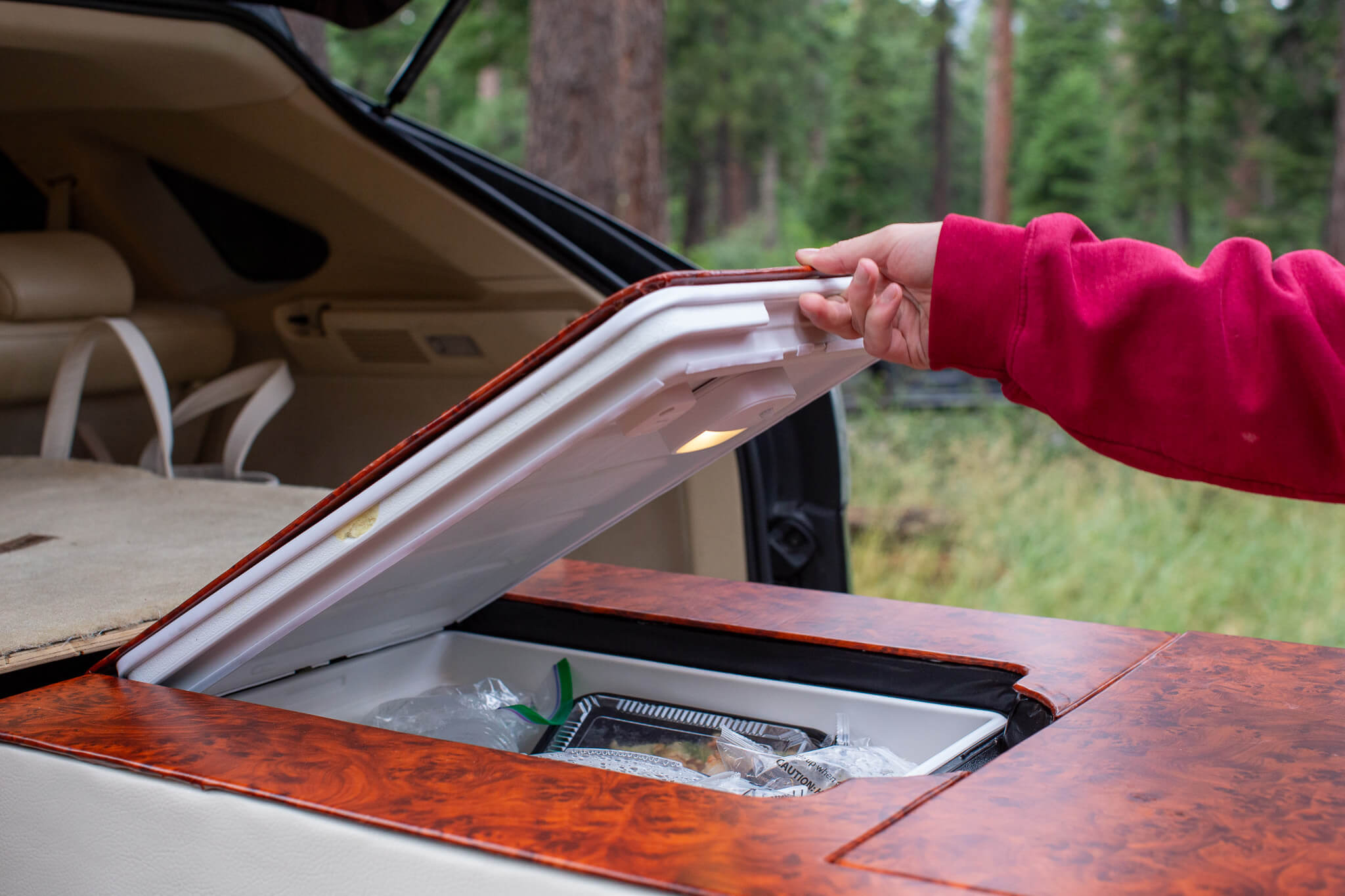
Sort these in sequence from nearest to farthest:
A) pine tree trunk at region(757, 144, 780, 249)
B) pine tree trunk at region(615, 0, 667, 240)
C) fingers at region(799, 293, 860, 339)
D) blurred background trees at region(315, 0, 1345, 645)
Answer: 1. fingers at region(799, 293, 860, 339)
2. blurred background trees at region(315, 0, 1345, 645)
3. pine tree trunk at region(615, 0, 667, 240)
4. pine tree trunk at region(757, 144, 780, 249)

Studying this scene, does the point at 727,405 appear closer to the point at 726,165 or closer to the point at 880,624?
the point at 880,624

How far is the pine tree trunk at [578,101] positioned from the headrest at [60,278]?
8.37ft

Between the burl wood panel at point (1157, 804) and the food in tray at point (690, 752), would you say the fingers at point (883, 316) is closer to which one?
the burl wood panel at point (1157, 804)

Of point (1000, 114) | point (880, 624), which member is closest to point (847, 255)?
point (880, 624)

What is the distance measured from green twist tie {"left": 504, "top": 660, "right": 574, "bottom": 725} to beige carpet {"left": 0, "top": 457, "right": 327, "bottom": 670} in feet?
1.42

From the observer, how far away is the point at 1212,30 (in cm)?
1320

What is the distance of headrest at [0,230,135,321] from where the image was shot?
8.61ft

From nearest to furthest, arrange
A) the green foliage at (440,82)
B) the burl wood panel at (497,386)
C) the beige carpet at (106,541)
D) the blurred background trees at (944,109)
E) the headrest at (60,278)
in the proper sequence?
the burl wood panel at (497,386)
the beige carpet at (106,541)
the headrest at (60,278)
the blurred background trees at (944,109)
the green foliage at (440,82)

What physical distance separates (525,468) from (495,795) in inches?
10.7

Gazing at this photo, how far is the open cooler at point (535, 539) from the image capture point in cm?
90

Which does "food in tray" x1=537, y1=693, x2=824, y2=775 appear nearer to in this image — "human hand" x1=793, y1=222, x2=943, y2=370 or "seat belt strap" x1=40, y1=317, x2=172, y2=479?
"human hand" x1=793, y1=222, x2=943, y2=370

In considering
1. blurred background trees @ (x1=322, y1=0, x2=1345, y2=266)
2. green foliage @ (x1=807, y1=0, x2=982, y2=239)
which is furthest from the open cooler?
green foliage @ (x1=807, y1=0, x2=982, y2=239)

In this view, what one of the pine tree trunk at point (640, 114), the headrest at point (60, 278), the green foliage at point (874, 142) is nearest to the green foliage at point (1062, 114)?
the green foliage at point (874, 142)

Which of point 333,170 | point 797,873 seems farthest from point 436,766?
point 333,170
